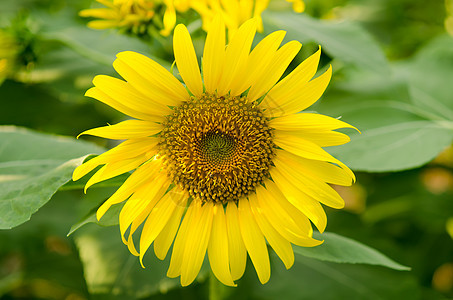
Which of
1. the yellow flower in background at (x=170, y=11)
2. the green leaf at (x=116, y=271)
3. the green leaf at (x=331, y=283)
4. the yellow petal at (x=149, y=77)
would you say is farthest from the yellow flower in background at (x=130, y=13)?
the green leaf at (x=331, y=283)

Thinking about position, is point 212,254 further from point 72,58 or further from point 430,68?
point 430,68

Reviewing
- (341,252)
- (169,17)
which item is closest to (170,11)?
(169,17)

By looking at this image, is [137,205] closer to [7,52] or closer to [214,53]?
[214,53]

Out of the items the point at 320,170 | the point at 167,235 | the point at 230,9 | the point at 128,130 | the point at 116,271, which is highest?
the point at 230,9

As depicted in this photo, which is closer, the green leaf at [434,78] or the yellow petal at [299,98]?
the yellow petal at [299,98]

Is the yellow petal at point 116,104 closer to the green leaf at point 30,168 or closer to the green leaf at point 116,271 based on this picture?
the green leaf at point 30,168

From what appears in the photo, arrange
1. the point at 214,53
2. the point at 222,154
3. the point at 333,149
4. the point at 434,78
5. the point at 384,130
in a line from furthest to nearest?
the point at 434,78
the point at 384,130
the point at 333,149
the point at 222,154
the point at 214,53

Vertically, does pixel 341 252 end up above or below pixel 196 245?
above
